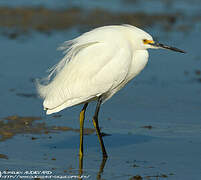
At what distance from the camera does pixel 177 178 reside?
5852 mm

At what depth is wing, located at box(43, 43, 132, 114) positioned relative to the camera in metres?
6.28

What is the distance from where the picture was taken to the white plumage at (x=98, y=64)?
628 cm

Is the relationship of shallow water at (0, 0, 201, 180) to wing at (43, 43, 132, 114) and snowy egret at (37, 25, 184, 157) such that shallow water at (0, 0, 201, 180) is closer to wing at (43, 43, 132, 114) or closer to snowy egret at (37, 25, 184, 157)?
snowy egret at (37, 25, 184, 157)

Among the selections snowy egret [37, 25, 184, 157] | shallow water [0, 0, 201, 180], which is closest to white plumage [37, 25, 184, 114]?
snowy egret [37, 25, 184, 157]

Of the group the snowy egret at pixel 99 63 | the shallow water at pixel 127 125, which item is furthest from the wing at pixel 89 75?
the shallow water at pixel 127 125

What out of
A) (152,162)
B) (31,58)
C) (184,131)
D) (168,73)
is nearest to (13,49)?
(31,58)

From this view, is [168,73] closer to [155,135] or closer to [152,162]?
[155,135]

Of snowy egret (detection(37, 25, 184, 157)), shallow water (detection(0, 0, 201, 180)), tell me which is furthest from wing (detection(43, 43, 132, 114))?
shallow water (detection(0, 0, 201, 180))

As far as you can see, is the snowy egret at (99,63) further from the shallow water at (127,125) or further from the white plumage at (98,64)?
the shallow water at (127,125)

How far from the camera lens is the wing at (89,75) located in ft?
20.6

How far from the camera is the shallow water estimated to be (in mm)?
6234

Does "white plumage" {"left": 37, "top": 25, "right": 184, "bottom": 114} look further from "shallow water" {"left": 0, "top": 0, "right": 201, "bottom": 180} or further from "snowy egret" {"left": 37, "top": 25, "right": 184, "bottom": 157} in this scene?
"shallow water" {"left": 0, "top": 0, "right": 201, "bottom": 180}

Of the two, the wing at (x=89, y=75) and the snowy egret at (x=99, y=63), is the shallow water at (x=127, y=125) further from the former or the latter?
the wing at (x=89, y=75)

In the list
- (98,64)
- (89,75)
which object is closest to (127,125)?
(89,75)
